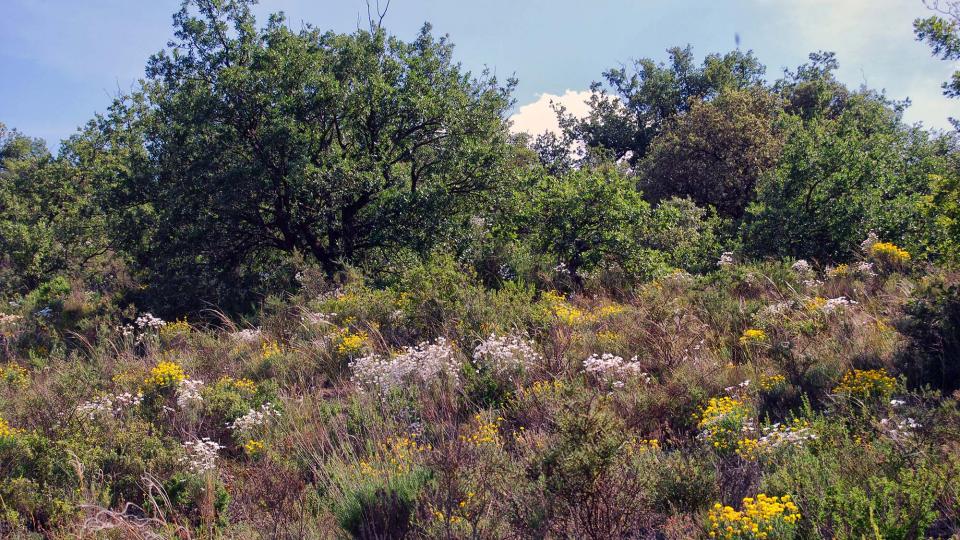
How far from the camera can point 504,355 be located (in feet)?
21.5

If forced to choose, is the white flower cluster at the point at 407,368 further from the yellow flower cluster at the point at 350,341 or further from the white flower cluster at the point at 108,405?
the white flower cluster at the point at 108,405

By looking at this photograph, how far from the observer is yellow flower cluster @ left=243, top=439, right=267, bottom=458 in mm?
5797

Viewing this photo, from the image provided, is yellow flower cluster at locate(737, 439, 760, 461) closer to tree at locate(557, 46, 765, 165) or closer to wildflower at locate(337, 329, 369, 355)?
wildflower at locate(337, 329, 369, 355)

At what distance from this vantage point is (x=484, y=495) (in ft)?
13.9

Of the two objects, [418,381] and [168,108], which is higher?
[168,108]

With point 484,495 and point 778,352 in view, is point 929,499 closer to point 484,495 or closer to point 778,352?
point 484,495

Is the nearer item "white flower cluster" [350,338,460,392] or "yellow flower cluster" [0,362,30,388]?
"white flower cluster" [350,338,460,392]

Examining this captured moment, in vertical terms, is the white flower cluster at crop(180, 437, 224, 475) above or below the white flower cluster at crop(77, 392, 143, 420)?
below

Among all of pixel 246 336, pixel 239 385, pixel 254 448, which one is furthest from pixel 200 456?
pixel 246 336

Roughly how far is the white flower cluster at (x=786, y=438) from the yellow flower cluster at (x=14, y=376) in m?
8.42

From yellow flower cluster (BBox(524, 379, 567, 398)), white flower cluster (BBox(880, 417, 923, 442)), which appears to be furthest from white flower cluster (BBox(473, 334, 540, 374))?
white flower cluster (BBox(880, 417, 923, 442))

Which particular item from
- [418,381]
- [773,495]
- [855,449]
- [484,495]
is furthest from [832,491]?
[418,381]

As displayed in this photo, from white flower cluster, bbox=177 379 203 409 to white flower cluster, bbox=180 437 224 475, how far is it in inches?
30.7

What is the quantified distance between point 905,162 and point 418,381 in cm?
1212
